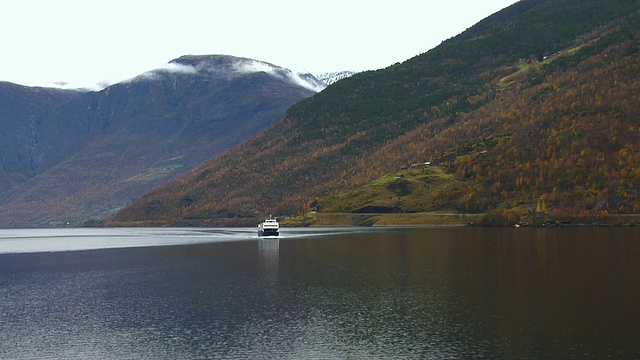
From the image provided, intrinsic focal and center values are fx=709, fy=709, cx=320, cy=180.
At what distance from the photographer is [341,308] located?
95.4m

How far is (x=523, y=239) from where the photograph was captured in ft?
648

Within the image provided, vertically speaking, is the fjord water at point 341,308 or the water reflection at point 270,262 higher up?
the water reflection at point 270,262

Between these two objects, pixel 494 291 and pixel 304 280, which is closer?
pixel 494 291

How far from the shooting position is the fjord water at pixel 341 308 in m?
72.6

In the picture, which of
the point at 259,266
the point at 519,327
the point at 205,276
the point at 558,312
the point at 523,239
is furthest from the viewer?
the point at 523,239

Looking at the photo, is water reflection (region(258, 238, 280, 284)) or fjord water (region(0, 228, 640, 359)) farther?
water reflection (region(258, 238, 280, 284))

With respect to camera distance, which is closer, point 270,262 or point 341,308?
point 341,308

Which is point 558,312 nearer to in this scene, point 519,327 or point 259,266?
point 519,327

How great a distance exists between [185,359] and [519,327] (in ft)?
119

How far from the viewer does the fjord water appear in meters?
72.6

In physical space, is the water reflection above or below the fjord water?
above

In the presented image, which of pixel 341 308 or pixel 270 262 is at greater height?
pixel 270 262

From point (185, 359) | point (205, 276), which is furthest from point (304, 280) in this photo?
point (185, 359)

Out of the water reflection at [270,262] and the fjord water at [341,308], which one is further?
the water reflection at [270,262]
